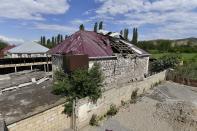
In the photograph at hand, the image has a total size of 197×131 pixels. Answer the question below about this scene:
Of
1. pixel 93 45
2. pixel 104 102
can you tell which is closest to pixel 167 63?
pixel 93 45

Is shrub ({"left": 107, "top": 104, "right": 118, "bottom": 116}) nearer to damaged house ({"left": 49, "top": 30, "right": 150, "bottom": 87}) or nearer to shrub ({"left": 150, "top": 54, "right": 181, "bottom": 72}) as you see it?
damaged house ({"left": 49, "top": 30, "right": 150, "bottom": 87})

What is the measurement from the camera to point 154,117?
16.6 metres

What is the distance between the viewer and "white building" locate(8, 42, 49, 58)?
4847 centimetres

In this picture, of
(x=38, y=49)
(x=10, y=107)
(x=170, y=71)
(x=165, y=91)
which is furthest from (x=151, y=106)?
(x=38, y=49)

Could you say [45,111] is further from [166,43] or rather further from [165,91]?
[166,43]

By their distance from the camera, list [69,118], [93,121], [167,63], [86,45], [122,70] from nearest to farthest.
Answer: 1. [69,118]
2. [93,121]
3. [86,45]
4. [122,70]
5. [167,63]

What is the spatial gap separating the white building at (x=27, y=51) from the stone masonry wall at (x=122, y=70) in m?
26.3

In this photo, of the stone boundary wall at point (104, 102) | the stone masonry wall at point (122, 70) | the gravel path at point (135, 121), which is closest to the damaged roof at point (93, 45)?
the stone masonry wall at point (122, 70)

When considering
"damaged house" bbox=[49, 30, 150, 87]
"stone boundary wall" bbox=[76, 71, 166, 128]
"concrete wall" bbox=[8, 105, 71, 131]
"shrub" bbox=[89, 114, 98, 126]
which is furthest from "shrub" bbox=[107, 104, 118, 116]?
A: "concrete wall" bbox=[8, 105, 71, 131]

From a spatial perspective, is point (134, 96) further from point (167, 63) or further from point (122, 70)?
point (167, 63)

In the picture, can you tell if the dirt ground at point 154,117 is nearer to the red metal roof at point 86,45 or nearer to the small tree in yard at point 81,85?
the small tree in yard at point 81,85

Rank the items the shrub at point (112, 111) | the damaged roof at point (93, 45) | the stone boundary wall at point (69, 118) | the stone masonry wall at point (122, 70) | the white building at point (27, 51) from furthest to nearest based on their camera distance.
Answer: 1. the white building at point (27, 51)
2. the stone masonry wall at point (122, 70)
3. the damaged roof at point (93, 45)
4. the shrub at point (112, 111)
5. the stone boundary wall at point (69, 118)

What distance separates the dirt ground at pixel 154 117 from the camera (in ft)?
48.8

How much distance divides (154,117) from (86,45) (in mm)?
9036
